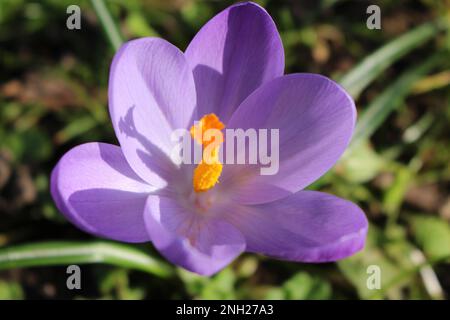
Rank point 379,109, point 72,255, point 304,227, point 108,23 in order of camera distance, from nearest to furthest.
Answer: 1. point 304,227
2. point 72,255
3. point 108,23
4. point 379,109

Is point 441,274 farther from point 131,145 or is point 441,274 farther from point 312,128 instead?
point 131,145

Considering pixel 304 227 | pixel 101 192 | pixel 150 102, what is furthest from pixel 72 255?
pixel 304 227

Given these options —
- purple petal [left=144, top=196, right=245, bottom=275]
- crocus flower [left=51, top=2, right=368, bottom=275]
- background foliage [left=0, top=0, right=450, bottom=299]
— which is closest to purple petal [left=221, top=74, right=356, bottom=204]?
crocus flower [left=51, top=2, right=368, bottom=275]

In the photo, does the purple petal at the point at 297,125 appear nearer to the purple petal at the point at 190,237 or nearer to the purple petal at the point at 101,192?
the purple petal at the point at 190,237

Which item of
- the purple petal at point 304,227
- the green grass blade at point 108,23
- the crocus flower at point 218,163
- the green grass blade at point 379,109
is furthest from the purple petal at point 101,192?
the green grass blade at point 379,109

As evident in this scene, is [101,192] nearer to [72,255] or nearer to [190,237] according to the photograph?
[190,237]

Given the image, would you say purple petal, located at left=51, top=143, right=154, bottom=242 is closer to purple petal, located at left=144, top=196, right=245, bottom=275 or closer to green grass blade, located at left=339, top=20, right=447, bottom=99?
purple petal, located at left=144, top=196, right=245, bottom=275
